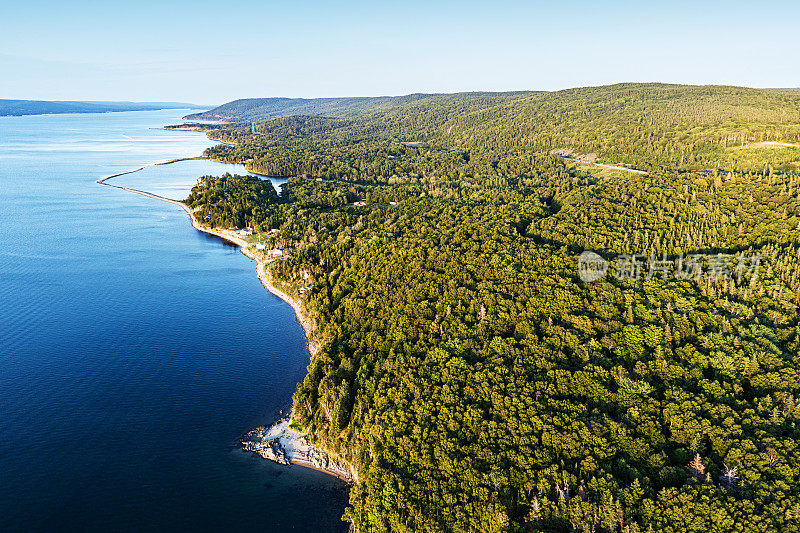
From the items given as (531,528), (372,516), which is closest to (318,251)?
(372,516)

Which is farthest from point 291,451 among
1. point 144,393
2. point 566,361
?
point 566,361

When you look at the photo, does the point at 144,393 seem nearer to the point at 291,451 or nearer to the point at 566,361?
the point at 291,451

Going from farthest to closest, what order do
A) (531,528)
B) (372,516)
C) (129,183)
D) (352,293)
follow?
1. (129,183)
2. (352,293)
3. (372,516)
4. (531,528)

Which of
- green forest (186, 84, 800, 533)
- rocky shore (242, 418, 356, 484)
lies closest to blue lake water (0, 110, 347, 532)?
rocky shore (242, 418, 356, 484)

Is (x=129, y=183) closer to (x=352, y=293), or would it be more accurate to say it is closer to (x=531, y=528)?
(x=352, y=293)

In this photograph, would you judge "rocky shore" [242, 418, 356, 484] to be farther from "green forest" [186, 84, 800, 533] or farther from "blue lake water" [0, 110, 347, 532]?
"green forest" [186, 84, 800, 533]

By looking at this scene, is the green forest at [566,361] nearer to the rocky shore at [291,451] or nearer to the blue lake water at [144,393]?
the rocky shore at [291,451]

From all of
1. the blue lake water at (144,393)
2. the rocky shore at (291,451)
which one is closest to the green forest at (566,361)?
the rocky shore at (291,451)
